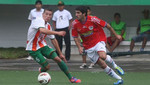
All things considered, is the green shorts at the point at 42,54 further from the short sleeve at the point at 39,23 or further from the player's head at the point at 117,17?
the player's head at the point at 117,17

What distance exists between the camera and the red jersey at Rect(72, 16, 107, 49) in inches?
404

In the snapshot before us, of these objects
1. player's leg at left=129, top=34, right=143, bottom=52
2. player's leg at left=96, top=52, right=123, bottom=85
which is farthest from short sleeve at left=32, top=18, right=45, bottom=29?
player's leg at left=129, top=34, right=143, bottom=52

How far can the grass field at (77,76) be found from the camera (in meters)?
10.6

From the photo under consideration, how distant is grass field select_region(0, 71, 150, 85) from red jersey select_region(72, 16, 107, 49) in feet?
3.32

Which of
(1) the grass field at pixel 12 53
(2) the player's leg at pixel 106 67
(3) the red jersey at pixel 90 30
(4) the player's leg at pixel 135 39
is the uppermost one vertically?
(3) the red jersey at pixel 90 30

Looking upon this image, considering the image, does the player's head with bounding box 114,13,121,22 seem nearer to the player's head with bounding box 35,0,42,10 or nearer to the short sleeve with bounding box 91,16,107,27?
the player's head with bounding box 35,0,42,10

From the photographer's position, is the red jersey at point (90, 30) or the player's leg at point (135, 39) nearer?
the red jersey at point (90, 30)

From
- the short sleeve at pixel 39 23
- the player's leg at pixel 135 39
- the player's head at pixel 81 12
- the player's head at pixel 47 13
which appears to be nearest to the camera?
the short sleeve at pixel 39 23

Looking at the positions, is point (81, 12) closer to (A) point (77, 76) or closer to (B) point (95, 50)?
(B) point (95, 50)

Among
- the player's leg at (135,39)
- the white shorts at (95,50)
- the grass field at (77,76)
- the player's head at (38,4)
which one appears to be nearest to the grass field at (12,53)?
the player's head at (38,4)

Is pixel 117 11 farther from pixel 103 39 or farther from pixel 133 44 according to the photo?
pixel 103 39

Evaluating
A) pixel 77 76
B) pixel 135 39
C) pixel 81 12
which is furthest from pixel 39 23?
pixel 135 39

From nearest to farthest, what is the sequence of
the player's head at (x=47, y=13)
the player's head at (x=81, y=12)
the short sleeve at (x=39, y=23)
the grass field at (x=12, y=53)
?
the short sleeve at (x=39, y=23)
the player's head at (x=47, y=13)
the player's head at (x=81, y=12)
the grass field at (x=12, y=53)

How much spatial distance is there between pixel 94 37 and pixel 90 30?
22 cm
